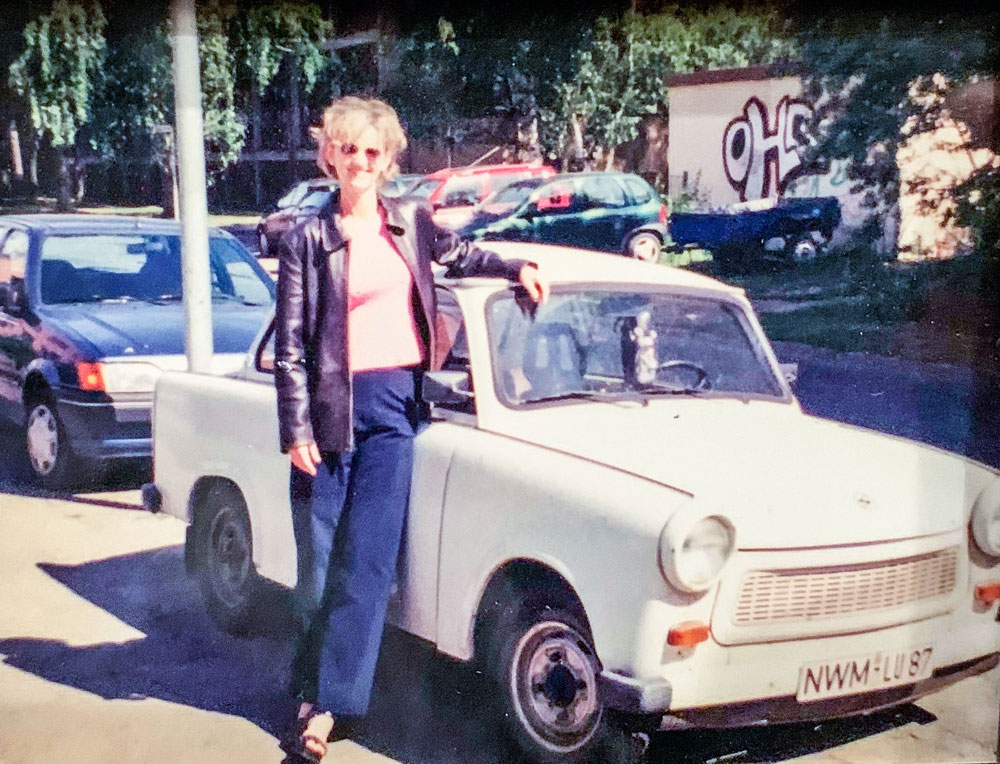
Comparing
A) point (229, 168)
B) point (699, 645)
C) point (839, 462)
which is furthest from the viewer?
point (229, 168)

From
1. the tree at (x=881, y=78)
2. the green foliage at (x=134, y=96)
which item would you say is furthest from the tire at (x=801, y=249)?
the green foliage at (x=134, y=96)

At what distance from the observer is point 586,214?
3.79 meters

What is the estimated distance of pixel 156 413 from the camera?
411 cm

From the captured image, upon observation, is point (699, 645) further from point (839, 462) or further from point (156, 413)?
point (156, 413)

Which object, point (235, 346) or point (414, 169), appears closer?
point (414, 169)

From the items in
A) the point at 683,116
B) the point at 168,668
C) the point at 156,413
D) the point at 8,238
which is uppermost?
the point at 683,116

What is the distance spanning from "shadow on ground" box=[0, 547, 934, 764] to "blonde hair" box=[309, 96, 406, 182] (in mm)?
1443

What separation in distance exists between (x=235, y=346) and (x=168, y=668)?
3.92 feet

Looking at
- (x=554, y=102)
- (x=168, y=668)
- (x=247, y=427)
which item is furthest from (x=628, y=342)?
(x=168, y=668)

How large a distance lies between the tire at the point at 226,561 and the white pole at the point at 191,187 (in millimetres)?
573

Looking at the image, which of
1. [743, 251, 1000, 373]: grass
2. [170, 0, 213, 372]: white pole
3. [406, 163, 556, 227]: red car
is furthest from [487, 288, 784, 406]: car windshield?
[170, 0, 213, 372]: white pole

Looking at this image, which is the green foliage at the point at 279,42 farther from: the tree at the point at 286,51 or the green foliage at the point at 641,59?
the green foliage at the point at 641,59

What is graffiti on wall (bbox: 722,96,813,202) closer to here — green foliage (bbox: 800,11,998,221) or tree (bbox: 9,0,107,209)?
green foliage (bbox: 800,11,998,221)

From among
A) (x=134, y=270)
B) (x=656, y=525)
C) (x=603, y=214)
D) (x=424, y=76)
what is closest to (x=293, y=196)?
(x=424, y=76)
